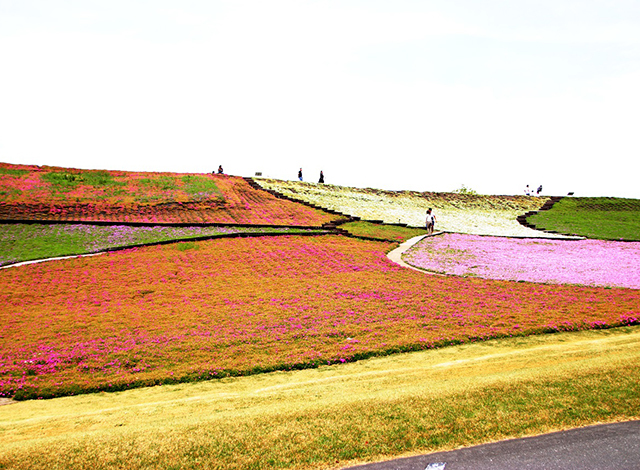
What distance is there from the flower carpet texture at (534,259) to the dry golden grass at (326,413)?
38.3 ft

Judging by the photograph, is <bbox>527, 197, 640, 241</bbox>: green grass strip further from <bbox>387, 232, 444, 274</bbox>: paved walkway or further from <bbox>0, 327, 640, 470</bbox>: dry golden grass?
<bbox>0, 327, 640, 470</bbox>: dry golden grass

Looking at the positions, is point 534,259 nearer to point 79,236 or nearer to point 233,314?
point 233,314

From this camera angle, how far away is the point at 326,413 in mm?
9242

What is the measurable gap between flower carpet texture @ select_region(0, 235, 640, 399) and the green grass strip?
27.9 m

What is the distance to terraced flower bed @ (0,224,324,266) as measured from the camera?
2702cm

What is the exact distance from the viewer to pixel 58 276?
74.2 ft

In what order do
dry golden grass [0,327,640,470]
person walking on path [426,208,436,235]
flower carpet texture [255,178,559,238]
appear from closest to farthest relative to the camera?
dry golden grass [0,327,640,470] < person walking on path [426,208,436,235] < flower carpet texture [255,178,559,238]

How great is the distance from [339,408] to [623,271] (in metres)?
23.0

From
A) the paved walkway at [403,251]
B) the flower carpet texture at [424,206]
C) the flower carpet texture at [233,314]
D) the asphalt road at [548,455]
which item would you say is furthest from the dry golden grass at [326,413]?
the flower carpet texture at [424,206]

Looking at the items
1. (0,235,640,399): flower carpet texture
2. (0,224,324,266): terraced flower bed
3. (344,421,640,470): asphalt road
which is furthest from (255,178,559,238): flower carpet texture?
(344,421,640,470): asphalt road

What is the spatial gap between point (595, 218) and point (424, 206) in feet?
74.4

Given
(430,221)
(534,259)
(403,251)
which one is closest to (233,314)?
(403,251)

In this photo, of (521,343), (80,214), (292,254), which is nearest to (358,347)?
(521,343)

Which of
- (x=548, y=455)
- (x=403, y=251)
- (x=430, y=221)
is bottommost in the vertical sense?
(x=548, y=455)
